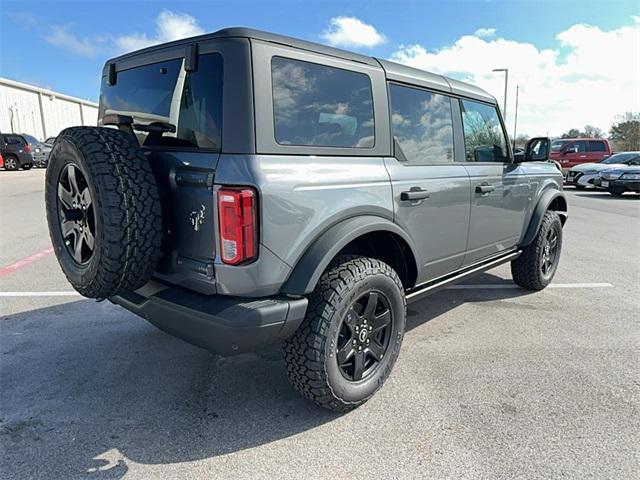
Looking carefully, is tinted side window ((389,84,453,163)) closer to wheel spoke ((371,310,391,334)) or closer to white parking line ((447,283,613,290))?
wheel spoke ((371,310,391,334))

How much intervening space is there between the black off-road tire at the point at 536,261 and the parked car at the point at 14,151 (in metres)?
24.0

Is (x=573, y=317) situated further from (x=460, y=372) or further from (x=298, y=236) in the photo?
(x=298, y=236)

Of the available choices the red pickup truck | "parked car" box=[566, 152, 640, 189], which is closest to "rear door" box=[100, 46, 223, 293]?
"parked car" box=[566, 152, 640, 189]

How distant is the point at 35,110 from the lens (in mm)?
39156

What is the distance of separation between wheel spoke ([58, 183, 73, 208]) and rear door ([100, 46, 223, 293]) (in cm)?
51

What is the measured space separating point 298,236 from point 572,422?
1.89 m

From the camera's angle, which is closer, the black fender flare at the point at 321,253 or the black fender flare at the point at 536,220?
the black fender flare at the point at 321,253

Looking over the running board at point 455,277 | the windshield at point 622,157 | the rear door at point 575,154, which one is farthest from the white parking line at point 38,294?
the rear door at point 575,154

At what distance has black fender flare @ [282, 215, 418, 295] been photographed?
233cm

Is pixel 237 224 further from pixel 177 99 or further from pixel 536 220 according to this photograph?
pixel 536 220

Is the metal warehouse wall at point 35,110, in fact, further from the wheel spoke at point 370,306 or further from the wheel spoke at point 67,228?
the wheel spoke at point 370,306

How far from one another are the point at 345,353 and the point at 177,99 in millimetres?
1717

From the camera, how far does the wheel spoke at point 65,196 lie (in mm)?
2586

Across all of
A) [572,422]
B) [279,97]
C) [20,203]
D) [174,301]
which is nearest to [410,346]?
[572,422]
